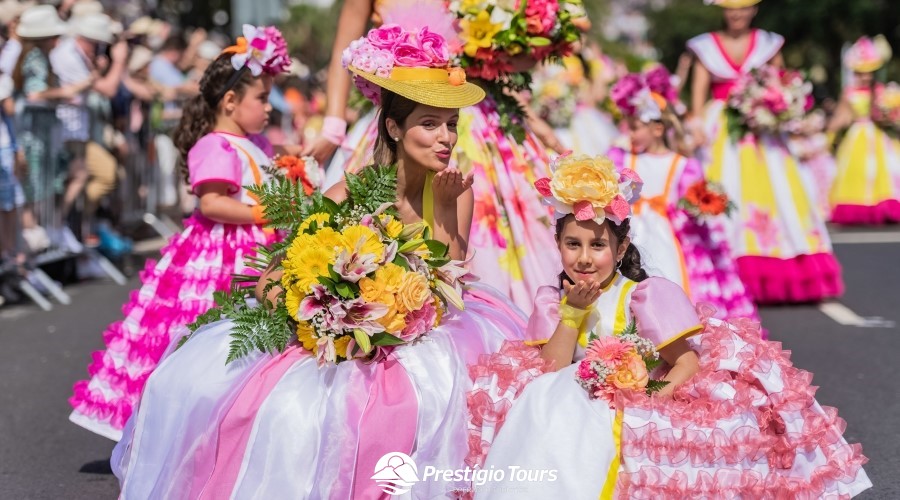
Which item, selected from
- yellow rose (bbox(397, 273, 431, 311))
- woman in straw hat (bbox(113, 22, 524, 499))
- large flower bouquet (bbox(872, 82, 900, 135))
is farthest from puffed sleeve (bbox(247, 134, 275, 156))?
large flower bouquet (bbox(872, 82, 900, 135))

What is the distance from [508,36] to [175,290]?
6.66 ft

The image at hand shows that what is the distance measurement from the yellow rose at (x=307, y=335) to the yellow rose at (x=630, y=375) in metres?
1.00

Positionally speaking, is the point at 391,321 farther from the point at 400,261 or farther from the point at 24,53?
the point at 24,53

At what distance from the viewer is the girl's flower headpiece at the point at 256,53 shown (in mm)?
6168

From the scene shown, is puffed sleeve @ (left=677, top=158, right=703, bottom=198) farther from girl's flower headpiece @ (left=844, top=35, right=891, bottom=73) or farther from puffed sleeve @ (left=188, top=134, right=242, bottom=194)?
girl's flower headpiece @ (left=844, top=35, right=891, bottom=73)

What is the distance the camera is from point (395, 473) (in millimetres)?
4207

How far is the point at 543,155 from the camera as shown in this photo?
22.8 ft

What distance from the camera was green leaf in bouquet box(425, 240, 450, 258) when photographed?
471 centimetres

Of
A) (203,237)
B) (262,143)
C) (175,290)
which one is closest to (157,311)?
(175,290)

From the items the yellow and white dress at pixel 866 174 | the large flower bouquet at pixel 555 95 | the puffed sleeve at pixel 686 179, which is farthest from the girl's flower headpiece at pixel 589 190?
the yellow and white dress at pixel 866 174

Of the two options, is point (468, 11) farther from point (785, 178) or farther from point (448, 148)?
point (785, 178)

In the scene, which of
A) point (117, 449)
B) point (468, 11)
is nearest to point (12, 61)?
point (468, 11)

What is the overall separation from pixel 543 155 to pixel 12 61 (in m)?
5.69

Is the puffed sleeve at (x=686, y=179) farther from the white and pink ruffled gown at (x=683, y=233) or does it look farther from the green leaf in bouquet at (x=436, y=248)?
the green leaf in bouquet at (x=436, y=248)
